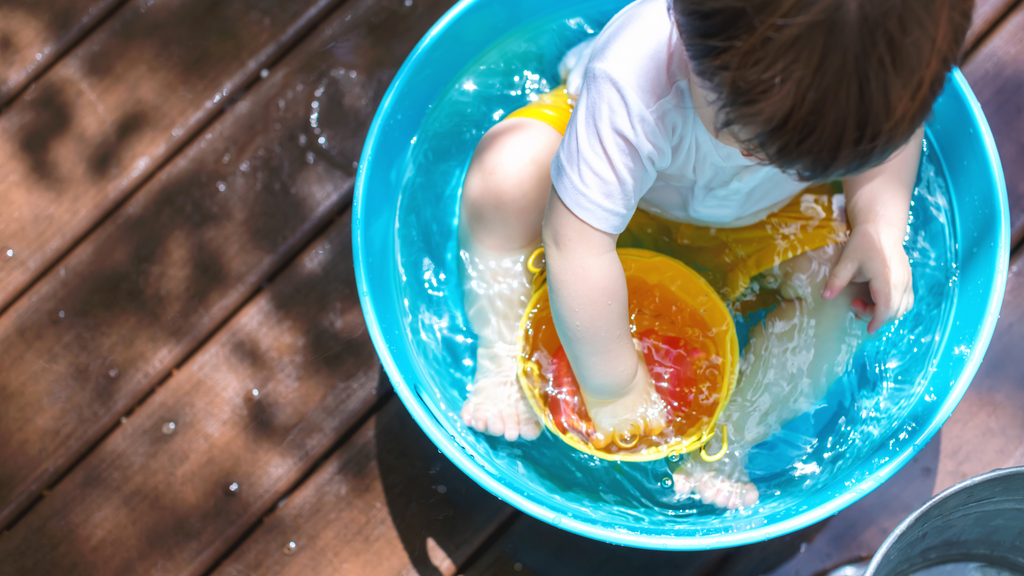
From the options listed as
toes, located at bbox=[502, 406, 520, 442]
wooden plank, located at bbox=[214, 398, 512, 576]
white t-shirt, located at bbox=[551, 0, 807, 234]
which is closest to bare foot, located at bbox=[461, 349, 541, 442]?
toes, located at bbox=[502, 406, 520, 442]

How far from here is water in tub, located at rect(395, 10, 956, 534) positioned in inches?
39.6

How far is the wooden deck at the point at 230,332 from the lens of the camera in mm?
1086

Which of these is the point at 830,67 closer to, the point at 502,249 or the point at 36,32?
the point at 502,249

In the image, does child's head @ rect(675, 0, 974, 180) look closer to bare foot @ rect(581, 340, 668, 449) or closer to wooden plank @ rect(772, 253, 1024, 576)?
bare foot @ rect(581, 340, 668, 449)

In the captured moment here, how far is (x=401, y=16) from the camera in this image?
118 centimetres

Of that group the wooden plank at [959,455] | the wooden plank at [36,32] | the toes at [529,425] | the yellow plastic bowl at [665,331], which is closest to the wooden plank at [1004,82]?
the wooden plank at [959,455]

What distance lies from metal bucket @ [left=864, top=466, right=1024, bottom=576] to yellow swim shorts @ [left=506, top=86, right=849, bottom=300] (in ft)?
1.17

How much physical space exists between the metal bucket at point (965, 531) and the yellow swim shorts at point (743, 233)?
1.17ft

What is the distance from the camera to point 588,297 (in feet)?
2.69

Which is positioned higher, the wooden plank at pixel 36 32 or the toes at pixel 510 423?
the wooden plank at pixel 36 32

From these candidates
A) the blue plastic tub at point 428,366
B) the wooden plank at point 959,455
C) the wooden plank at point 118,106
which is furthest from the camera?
the wooden plank at point 118,106

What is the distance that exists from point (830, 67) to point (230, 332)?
0.97m

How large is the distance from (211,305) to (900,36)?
40.5 inches

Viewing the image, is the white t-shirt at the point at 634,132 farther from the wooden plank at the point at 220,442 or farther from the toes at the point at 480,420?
the wooden plank at the point at 220,442
